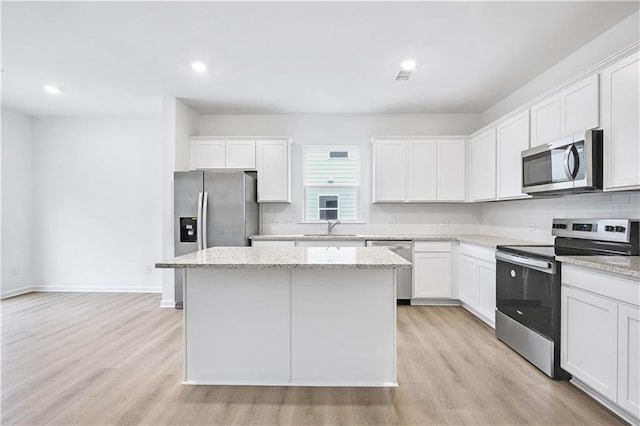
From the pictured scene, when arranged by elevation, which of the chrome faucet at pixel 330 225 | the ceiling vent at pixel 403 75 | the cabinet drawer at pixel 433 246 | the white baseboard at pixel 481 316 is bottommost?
the white baseboard at pixel 481 316

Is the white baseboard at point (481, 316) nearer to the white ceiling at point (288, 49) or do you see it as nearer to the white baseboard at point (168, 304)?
the white ceiling at point (288, 49)

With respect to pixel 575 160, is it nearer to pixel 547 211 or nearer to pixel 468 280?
pixel 547 211

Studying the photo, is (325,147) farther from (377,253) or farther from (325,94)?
(377,253)

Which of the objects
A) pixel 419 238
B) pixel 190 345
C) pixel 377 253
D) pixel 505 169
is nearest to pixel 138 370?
pixel 190 345

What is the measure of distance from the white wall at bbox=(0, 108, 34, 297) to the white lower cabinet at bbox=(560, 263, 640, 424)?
263 inches

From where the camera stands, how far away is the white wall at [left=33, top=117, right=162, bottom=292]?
531 centimetres

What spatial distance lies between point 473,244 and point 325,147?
2450 millimetres

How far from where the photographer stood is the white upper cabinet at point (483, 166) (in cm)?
405

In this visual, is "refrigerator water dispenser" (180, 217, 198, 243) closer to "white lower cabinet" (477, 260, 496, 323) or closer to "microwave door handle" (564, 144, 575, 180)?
"white lower cabinet" (477, 260, 496, 323)

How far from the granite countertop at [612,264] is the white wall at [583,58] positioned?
1.73m

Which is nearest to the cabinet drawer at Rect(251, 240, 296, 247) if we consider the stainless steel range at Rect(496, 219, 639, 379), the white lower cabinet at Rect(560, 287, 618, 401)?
the stainless steel range at Rect(496, 219, 639, 379)

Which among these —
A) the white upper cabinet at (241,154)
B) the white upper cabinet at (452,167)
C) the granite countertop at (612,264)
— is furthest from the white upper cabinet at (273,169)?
the granite countertop at (612,264)

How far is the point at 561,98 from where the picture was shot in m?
2.81

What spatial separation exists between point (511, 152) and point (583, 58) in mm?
986
